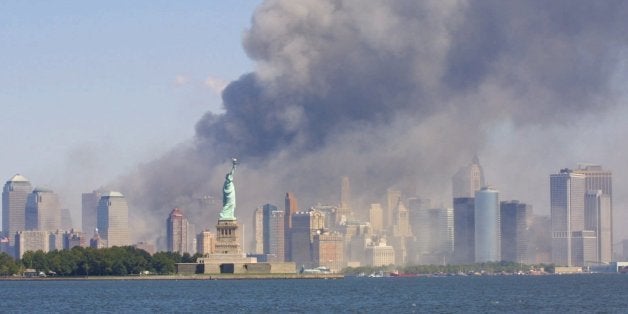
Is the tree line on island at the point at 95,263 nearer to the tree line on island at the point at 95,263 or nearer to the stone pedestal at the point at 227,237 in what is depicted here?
the tree line on island at the point at 95,263

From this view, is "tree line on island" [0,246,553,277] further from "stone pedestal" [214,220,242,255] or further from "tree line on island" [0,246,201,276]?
"stone pedestal" [214,220,242,255]

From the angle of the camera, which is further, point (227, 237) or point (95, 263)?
point (95, 263)

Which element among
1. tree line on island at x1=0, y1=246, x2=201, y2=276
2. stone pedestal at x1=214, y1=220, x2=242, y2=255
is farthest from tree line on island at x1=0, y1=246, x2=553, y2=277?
stone pedestal at x1=214, y1=220, x2=242, y2=255

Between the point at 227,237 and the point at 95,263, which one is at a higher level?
the point at 227,237

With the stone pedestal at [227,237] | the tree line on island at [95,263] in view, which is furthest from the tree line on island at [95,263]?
the stone pedestal at [227,237]

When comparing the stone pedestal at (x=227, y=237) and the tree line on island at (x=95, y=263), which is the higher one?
the stone pedestal at (x=227, y=237)

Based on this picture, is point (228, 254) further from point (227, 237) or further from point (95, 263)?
point (95, 263)

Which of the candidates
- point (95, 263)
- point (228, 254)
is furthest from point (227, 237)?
point (95, 263)

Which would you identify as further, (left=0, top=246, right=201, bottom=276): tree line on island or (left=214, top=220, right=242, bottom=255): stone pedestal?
(left=0, top=246, right=201, bottom=276): tree line on island
